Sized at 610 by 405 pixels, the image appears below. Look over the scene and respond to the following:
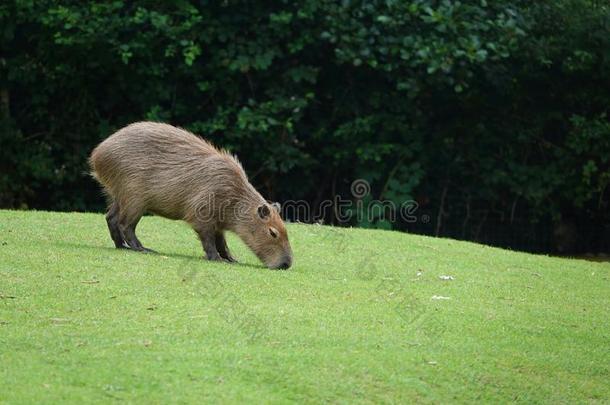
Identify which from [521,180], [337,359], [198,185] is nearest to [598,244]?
[521,180]

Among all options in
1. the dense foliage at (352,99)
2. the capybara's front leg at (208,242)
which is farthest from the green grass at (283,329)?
the dense foliage at (352,99)

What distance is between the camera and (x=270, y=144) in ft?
46.8

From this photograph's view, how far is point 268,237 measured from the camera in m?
9.00

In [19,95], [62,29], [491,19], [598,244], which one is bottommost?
[598,244]

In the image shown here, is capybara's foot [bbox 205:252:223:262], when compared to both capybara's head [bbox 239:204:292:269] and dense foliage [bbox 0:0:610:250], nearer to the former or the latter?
capybara's head [bbox 239:204:292:269]

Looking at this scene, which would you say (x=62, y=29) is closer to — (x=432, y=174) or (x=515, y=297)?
(x=432, y=174)

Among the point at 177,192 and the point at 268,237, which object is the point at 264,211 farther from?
the point at 177,192

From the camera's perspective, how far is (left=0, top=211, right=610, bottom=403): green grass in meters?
5.75

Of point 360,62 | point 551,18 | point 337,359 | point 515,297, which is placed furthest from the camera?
point 551,18

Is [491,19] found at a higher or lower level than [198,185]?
higher

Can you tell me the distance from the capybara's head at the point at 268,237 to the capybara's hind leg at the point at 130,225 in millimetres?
915

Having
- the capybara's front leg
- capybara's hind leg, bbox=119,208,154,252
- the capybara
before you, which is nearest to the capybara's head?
the capybara

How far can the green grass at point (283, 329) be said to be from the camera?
18.9 ft

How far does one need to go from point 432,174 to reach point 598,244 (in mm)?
2565
